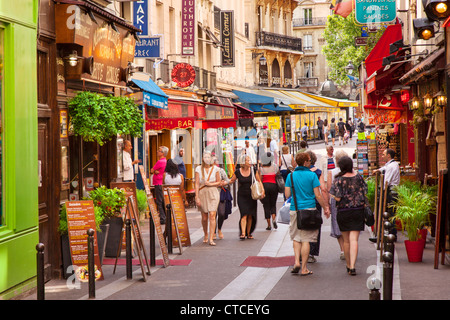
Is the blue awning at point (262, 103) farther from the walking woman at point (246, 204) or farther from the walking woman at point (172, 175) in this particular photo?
the walking woman at point (246, 204)

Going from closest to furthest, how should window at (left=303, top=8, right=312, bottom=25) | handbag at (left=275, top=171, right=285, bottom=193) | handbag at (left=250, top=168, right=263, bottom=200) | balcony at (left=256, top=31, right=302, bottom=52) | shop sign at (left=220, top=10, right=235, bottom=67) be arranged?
handbag at (left=250, top=168, right=263, bottom=200) → handbag at (left=275, top=171, right=285, bottom=193) → shop sign at (left=220, top=10, right=235, bottom=67) → balcony at (left=256, top=31, right=302, bottom=52) → window at (left=303, top=8, right=312, bottom=25)

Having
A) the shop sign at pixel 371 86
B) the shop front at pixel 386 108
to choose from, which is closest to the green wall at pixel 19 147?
the shop front at pixel 386 108

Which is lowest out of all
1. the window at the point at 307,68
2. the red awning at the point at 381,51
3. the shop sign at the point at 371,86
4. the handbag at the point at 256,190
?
the handbag at the point at 256,190

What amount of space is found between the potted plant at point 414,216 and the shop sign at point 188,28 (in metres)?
16.0

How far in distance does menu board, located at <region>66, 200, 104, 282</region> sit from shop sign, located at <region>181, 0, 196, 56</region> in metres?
17.1

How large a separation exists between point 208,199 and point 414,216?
180 inches

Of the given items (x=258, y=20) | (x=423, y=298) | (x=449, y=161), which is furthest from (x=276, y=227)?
(x=258, y=20)

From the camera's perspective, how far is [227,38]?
3941 centimetres

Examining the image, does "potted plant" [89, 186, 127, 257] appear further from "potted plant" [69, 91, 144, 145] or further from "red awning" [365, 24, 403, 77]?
"red awning" [365, 24, 403, 77]

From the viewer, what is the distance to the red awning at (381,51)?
20.9 metres

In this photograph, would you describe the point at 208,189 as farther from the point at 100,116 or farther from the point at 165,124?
the point at 165,124

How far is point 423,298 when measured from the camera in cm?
972

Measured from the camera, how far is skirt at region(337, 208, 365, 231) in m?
11.8

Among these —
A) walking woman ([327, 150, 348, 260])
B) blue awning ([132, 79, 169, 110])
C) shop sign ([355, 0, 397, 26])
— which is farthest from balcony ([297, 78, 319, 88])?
walking woman ([327, 150, 348, 260])
